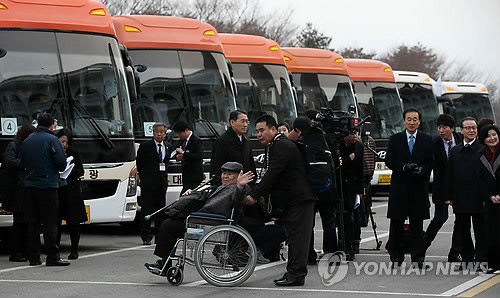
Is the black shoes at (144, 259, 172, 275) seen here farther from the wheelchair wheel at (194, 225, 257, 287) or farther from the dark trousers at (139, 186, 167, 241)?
the dark trousers at (139, 186, 167, 241)

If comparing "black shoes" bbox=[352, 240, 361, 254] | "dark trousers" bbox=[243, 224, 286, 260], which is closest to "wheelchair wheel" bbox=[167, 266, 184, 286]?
"dark trousers" bbox=[243, 224, 286, 260]

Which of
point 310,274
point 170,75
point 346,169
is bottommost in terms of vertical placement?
point 310,274

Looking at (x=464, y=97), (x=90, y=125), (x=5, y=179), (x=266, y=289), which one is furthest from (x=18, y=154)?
Result: (x=464, y=97)

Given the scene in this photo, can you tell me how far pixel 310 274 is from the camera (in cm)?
A: 1295

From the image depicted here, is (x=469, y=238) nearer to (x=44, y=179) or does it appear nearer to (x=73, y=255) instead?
(x=73, y=255)

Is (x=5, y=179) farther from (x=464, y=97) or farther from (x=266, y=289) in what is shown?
(x=464, y=97)

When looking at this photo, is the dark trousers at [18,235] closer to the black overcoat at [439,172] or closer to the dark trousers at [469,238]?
the black overcoat at [439,172]

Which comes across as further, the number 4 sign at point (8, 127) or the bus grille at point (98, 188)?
the bus grille at point (98, 188)

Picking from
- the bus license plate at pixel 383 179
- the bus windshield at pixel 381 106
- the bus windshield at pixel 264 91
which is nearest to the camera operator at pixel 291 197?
the bus windshield at pixel 264 91

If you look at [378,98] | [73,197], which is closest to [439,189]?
[73,197]

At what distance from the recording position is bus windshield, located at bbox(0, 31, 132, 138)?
50.3ft

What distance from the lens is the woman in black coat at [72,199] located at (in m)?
14.8

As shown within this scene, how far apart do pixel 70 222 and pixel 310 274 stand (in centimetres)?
344

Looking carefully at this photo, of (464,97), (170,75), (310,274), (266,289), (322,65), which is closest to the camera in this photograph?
(266,289)
